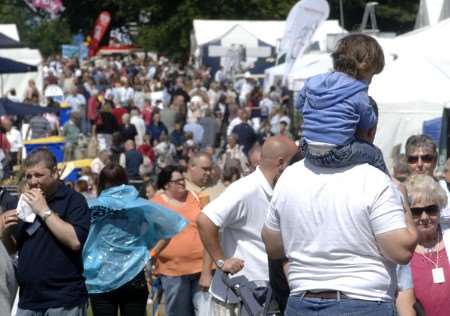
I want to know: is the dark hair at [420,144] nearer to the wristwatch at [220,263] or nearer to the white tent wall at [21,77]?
the wristwatch at [220,263]

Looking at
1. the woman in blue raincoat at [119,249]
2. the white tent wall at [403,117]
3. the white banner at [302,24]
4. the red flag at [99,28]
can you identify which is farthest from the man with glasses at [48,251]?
the red flag at [99,28]

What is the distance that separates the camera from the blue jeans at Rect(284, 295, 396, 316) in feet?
14.4

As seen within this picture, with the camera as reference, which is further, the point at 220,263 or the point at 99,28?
the point at 99,28

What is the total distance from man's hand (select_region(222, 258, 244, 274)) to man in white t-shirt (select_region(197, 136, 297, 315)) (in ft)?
0.64

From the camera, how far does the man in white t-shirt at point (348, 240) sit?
4.36 m

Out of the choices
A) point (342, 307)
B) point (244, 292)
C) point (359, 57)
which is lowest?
point (244, 292)

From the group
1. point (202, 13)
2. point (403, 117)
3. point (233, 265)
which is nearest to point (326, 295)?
point (233, 265)

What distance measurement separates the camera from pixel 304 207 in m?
4.50

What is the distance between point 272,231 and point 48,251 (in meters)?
2.66

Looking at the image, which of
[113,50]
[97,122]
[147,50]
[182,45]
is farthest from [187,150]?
[113,50]

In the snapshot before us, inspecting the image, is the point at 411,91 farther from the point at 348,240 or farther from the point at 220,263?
the point at 348,240

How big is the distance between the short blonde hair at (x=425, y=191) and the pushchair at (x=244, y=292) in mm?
881

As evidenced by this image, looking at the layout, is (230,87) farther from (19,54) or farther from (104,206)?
(104,206)

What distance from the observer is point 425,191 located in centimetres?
590
